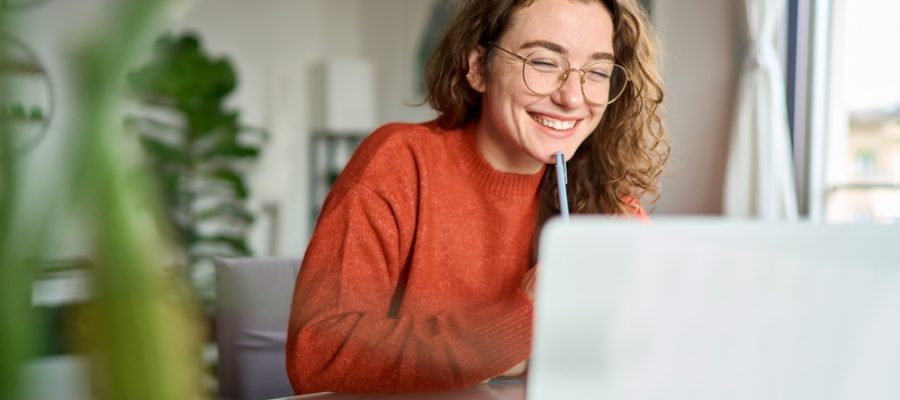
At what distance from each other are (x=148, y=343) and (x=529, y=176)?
1151 mm

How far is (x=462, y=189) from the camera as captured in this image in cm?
136

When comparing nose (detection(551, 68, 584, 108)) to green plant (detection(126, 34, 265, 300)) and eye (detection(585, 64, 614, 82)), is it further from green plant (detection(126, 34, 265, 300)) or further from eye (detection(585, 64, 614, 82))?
green plant (detection(126, 34, 265, 300))

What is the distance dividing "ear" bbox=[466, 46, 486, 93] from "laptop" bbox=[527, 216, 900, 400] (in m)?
0.94

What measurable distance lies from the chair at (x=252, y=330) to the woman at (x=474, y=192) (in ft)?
1.07

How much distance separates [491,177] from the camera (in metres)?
1.36

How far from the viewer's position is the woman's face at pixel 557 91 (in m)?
1.27

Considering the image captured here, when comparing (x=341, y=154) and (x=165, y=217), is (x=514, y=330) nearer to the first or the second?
(x=165, y=217)

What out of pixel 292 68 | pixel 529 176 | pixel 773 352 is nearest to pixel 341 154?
A: pixel 292 68

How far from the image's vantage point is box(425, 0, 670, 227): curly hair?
1.35m

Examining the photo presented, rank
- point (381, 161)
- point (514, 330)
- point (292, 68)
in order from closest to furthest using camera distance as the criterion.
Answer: point (514, 330)
point (381, 161)
point (292, 68)

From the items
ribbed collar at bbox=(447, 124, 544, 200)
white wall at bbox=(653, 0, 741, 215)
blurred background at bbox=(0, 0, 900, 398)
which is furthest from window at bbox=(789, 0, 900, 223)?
ribbed collar at bbox=(447, 124, 544, 200)

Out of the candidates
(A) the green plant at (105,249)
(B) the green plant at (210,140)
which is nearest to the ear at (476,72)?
(A) the green plant at (105,249)

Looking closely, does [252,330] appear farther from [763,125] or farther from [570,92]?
[763,125]

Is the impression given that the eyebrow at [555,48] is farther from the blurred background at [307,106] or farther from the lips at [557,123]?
the blurred background at [307,106]
